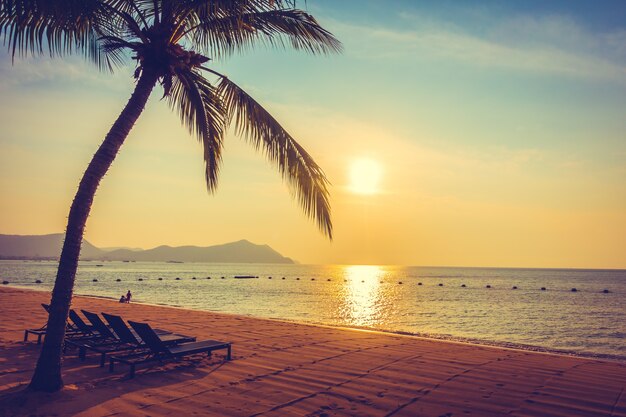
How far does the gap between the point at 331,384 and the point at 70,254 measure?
470cm

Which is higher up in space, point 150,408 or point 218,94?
point 218,94

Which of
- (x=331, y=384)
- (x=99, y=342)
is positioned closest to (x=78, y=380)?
(x=99, y=342)

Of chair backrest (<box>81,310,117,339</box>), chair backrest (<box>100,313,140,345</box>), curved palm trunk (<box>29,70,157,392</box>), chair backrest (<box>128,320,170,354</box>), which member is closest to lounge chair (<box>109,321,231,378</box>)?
chair backrest (<box>128,320,170,354</box>)

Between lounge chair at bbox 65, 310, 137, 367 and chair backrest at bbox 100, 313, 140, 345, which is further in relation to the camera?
lounge chair at bbox 65, 310, 137, 367

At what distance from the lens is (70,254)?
5797 mm

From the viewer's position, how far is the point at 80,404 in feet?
18.9

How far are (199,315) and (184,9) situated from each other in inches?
574

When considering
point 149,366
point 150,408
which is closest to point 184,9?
point 150,408

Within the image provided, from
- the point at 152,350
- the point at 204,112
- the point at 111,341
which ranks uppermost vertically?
the point at 204,112

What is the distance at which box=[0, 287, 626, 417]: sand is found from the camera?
5.93 m

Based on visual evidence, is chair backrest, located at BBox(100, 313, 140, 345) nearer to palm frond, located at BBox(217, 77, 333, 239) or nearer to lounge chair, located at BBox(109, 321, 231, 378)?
lounge chair, located at BBox(109, 321, 231, 378)

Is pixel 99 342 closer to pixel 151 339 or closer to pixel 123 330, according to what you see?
pixel 123 330

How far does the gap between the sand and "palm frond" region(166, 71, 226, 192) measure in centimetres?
425

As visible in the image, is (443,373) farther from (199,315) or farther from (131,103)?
(199,315)
